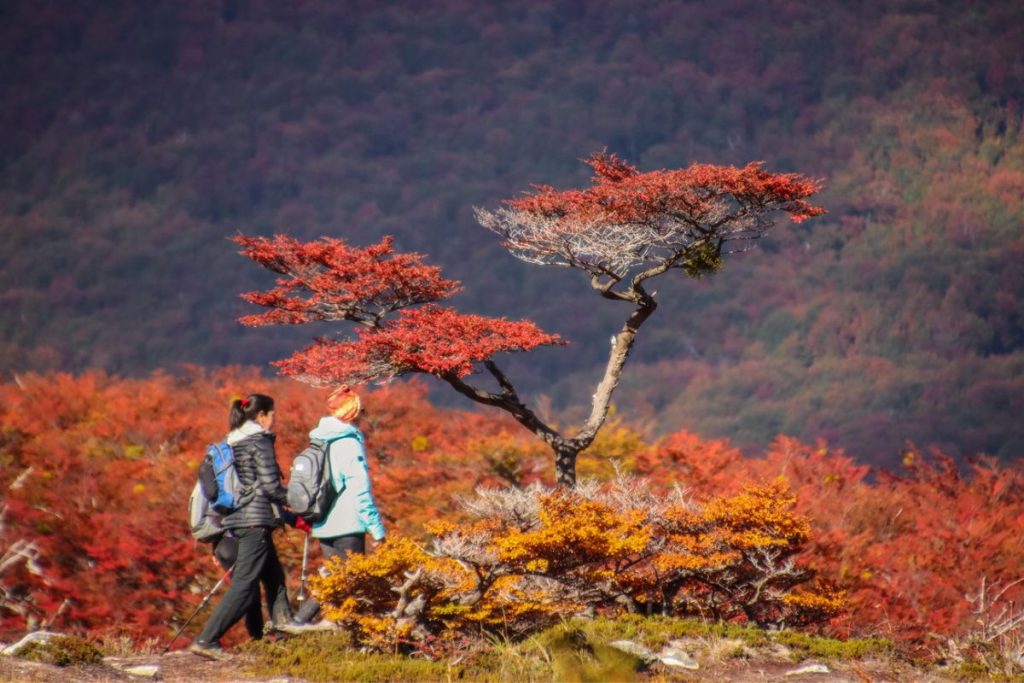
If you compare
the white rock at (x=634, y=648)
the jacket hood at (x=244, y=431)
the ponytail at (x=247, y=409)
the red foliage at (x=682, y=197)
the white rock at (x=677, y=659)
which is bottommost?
the white rock at (x=677, y=659)

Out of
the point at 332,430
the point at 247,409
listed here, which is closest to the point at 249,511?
the point at 247,409

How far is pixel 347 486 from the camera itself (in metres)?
8.57

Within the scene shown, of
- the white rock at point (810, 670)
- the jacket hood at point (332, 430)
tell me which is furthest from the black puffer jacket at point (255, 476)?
the white rock at point (810, 670)

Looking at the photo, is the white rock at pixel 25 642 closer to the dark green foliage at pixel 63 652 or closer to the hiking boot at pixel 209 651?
Result: the dark green foliage at pixel 63 652

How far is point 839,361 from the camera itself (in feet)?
191

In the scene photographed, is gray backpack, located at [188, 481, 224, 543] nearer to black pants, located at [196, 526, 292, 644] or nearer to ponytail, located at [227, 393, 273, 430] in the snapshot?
black pants, located at [196, 526, 292, 644]

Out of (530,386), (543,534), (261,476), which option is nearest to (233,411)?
(261,476)

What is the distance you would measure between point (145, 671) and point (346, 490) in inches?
65.0

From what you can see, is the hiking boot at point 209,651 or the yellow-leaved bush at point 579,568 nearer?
the hiking boot at point 209,651

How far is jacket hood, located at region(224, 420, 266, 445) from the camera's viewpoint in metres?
8.24

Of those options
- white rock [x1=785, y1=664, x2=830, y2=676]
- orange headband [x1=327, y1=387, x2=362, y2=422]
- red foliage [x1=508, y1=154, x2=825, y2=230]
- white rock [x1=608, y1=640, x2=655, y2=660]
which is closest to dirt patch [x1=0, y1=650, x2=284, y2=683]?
orange headband [x1=327, y1=387, x2=362, y2=422]

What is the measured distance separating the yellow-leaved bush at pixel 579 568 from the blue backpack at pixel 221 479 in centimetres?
75

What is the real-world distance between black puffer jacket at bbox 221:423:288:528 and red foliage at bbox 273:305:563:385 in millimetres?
2262

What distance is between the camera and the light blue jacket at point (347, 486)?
8531 millimetres
